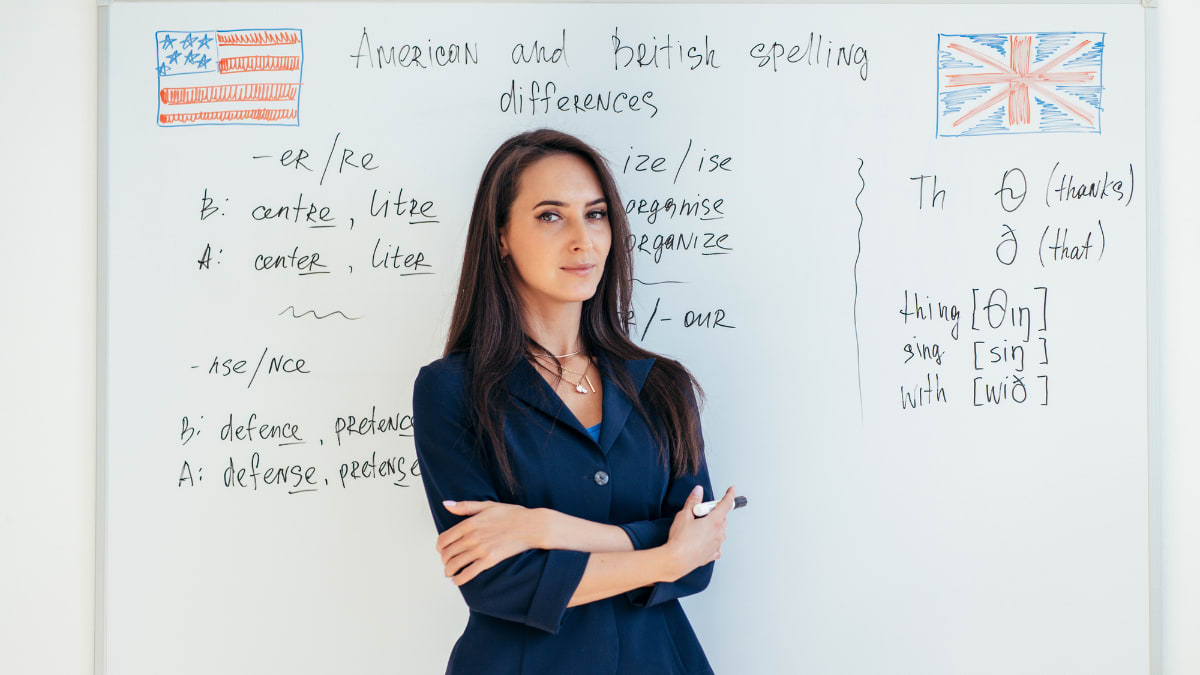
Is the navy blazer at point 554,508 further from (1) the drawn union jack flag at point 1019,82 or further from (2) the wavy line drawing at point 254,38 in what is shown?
(1) the drawn union jack flag at point 1019,82

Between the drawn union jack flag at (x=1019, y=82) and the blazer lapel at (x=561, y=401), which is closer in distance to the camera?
the blazer lapel at (x=561, y=401)

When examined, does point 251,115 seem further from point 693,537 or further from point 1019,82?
point 1019,82

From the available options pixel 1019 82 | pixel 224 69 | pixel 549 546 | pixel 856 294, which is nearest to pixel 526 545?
pixel 549 546

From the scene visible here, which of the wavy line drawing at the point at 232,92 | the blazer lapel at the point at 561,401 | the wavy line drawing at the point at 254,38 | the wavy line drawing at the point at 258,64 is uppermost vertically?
the wavy line drawing at the point at 254,38

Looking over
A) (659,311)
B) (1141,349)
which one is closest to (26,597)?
(659,311)

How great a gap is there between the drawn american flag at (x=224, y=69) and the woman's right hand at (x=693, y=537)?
1344 mm

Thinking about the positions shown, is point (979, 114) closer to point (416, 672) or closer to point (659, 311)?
point (659, 311)

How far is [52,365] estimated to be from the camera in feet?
6.45

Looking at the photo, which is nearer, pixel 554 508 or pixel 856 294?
pixel 554 508

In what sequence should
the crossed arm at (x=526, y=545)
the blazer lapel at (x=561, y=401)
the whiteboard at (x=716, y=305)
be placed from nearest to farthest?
the crossed arm at (x=526, y=545) < the blazer lapel at (x=561, y=401) < the whiteboard at (x=716, y=305)

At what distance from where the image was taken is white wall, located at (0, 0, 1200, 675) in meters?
1.96

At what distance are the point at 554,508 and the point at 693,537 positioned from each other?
25cm

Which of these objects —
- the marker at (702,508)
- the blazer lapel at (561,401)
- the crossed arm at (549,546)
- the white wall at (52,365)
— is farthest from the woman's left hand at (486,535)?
the white wall at (52,365)

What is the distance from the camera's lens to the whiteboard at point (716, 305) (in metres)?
1.96
